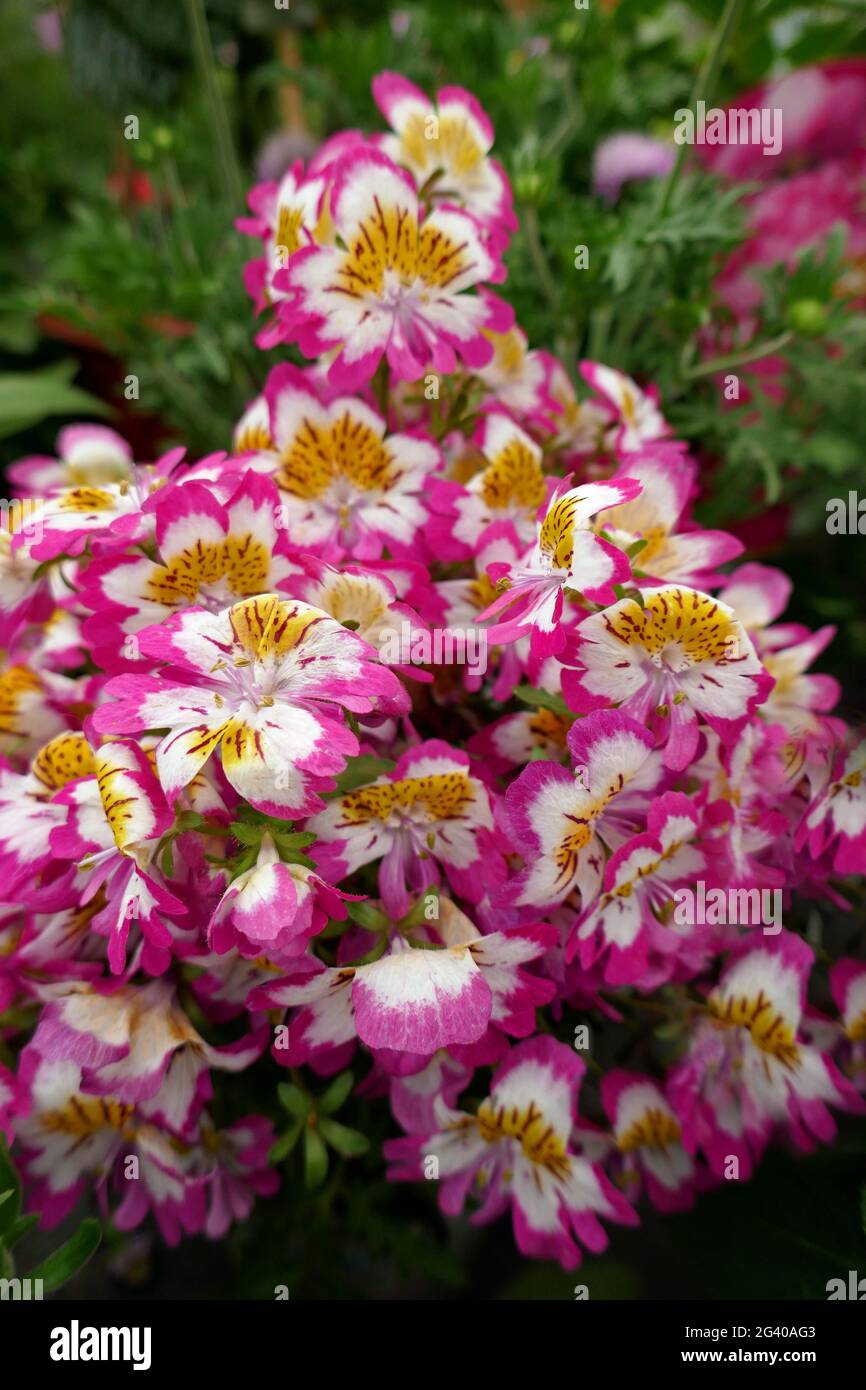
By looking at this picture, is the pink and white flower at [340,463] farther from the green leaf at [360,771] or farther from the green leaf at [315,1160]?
the green leaf at [315,1160]

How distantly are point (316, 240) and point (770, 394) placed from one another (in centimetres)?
39

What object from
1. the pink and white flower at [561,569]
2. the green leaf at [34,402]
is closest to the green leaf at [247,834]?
the pink and white flower at [561,569]

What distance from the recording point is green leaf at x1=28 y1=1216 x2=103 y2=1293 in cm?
39

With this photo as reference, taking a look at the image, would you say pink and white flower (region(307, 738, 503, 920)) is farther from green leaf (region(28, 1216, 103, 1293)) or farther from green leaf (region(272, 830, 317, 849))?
green leaf (region(28, 1216, 103, 1293))

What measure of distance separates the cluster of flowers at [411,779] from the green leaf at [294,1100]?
2 centimetres

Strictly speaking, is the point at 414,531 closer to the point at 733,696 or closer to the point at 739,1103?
the point at 733,696

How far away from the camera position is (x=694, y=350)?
637 millimetres

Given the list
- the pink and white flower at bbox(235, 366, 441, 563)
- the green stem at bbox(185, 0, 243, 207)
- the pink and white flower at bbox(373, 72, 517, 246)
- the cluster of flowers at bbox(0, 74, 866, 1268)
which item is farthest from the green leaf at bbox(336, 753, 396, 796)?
the green stem at bbox(185, 0, 243, 207)

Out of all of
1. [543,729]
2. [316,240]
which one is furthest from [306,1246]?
[316,240]

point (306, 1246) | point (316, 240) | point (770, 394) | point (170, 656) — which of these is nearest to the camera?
point (170, 656)

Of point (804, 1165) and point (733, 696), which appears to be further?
point (804, 1165)

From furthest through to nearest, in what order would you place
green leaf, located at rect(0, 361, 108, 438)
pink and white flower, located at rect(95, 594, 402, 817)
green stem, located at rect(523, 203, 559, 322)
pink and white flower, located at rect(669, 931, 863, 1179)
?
green leaf, located at rect(0, 361, 108, 438), green stem, located at rect(523, 203, 559, 322), pink and white flower, located at rect(669, 931, 863, 1179), pink and white flower, located at rect(95, 594, 402, 817)

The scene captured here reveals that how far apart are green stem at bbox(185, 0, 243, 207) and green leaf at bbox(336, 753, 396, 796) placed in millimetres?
444
